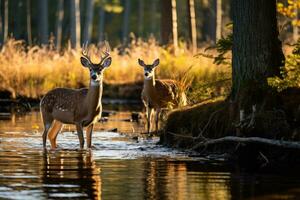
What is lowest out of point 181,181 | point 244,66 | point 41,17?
point 181,181

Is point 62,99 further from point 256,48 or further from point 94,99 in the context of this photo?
point 256,48

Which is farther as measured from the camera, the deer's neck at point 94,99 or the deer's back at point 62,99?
the deer's back at point 62,99

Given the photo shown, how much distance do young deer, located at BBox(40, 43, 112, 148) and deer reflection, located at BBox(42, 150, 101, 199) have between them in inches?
49.4

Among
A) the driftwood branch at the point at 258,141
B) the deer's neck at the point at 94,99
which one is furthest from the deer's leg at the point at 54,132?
the driftwood branch at the point at 258,141

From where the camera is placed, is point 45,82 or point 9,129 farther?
point 45,82

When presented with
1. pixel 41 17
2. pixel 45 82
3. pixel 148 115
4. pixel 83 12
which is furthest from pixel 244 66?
pixel 83 12

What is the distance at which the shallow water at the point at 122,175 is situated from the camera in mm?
11352

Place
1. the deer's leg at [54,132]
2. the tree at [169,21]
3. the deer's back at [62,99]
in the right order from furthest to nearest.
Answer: the tree at [169,21] < the deer's back at [62,99] < the deer's leg at [54,132]

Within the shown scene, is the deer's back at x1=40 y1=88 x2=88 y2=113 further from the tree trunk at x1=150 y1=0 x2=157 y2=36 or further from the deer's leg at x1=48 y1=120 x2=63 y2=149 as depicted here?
the tree trunk at x1=150 y1=0 x2=157 y2=36

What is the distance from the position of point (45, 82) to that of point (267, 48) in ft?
47.6

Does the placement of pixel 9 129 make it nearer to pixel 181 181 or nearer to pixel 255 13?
pixel 255 13

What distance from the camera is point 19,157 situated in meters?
15.1

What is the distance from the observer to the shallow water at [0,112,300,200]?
11352 mm

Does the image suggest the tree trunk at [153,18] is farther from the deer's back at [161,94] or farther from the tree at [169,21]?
the deer's back at [161,94]
